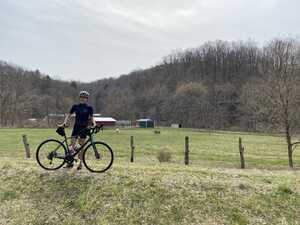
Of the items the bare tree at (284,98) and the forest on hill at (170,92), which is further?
the forest on hill at (170,92)

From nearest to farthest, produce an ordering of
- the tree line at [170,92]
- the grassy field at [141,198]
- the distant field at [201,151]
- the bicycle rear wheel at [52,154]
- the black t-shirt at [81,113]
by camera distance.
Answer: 1. the grassy field at [141,198]
2. the black t-shirt at [81,113]
3. the bicycle rear wheel at [52,154]
4. the distant field at [201,151]
5. the tree line at [170,92]

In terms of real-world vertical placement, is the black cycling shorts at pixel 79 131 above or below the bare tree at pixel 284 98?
below

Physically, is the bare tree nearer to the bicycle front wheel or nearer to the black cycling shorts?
the bicycle front wheel

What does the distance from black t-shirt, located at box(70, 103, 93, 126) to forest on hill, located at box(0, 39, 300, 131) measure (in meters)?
56.7

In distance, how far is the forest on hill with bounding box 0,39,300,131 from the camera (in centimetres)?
7388

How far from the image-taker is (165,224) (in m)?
5.61

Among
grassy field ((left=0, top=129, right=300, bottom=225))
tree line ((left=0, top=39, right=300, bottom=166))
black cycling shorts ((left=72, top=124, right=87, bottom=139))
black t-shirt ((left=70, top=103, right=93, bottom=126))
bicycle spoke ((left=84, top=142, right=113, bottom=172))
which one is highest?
tree line ((left=0, top=39, right=300, bottom=166))

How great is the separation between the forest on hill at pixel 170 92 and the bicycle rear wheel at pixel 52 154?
57.0 meters

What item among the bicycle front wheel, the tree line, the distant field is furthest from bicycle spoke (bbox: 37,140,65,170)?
the tree line

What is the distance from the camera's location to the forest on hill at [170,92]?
242 ft

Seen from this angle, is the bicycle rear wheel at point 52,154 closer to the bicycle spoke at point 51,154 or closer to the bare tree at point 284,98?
the bicycle spoke at point 51,154

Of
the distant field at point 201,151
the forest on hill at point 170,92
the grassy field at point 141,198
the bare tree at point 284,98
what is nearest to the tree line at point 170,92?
the forest on hill at point 170,92

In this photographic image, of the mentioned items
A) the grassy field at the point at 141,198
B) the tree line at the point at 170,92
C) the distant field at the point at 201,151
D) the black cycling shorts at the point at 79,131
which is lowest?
the distant field at the point at 201,151

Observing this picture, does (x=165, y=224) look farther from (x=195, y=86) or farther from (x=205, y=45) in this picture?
(x=205, y=45)
